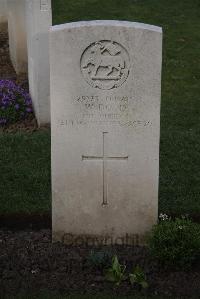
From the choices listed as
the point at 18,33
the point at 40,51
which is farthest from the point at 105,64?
the point at 18,33

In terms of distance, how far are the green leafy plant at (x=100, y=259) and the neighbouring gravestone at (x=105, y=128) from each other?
47 cm

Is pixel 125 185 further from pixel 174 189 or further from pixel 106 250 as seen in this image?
pixel 174 189

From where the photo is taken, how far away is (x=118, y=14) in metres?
15.3

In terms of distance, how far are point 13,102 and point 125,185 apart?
418 cm

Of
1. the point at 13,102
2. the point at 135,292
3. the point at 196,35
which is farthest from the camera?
the point at 196,35

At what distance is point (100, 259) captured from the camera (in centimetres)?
581

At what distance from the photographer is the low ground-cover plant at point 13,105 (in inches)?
387

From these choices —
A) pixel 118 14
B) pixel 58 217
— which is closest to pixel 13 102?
pixel 58 217

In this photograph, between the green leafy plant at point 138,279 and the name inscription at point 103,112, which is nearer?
the green leafy plant at point 138,279

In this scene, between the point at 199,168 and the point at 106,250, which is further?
the point at 199,168

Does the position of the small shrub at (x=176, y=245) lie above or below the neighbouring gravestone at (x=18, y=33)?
below

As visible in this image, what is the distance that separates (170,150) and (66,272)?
3015 mm

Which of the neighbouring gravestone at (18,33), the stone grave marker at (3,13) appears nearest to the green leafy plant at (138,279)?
the neighbouring gravestone at (18,33)

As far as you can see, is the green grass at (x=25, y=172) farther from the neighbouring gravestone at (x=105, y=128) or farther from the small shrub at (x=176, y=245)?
the small shrub at (x=176, y=245)
